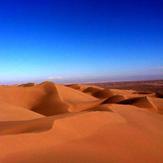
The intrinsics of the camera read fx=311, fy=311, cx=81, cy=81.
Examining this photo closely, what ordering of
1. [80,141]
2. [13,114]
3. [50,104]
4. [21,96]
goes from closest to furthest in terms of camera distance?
[80,141] → [13,114] → [50,104] → [21,96]

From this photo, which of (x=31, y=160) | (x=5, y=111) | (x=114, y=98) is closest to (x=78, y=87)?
(x=114, y=98)

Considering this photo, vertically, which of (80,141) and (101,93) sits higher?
(80,141)

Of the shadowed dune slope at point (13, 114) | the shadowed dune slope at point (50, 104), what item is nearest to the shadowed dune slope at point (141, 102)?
the shadowed dune slope at point (50, 104)

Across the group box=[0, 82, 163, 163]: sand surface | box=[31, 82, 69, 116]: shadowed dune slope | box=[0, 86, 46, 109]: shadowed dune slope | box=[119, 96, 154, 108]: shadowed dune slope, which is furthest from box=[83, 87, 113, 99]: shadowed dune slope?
box=[0, 82, 163, 163]: sand surface

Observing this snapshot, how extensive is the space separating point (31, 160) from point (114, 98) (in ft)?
57.0

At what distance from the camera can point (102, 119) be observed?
8531mm

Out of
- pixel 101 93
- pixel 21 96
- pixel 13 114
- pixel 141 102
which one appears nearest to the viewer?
pixel 13 114

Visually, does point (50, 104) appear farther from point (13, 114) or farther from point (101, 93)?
point (101, 93)

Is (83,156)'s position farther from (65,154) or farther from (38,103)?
(38,103)

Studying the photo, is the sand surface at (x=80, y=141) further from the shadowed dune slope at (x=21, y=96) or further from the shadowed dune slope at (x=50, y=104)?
the shadowed dune slope at (x=21, y=96)

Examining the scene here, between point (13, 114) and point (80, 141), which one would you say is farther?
point (13, 114)

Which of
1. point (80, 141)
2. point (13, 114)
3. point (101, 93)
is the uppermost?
point (80, 141)

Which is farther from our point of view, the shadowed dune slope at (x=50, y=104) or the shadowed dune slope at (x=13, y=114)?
the shadowed dune slope at (x=50, y=104)

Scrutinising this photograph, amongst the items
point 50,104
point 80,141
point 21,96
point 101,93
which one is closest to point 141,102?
point 50,104
